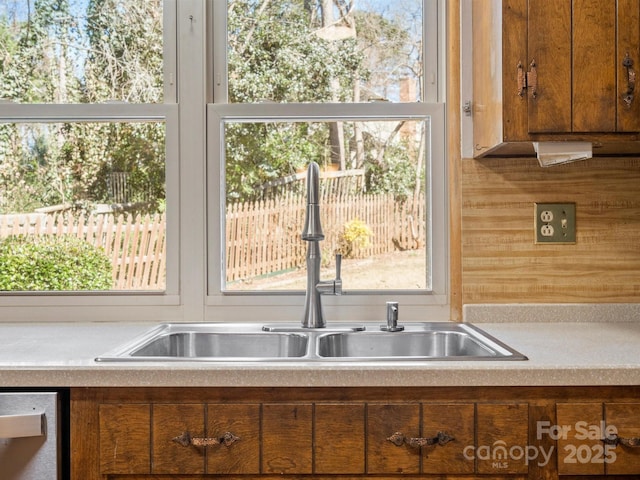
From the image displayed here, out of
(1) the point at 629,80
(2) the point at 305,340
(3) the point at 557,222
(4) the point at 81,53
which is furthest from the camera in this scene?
(4) the point at 81,53

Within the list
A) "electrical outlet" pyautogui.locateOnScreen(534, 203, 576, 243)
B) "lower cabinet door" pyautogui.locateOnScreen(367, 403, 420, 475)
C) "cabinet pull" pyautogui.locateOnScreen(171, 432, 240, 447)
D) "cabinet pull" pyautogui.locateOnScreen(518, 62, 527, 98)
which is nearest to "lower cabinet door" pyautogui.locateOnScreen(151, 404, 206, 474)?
"cabinet pull" pyautogui.locateOnScreen(171, 432, 240, 447)

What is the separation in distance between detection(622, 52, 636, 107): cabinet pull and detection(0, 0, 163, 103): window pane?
1367 millimetres

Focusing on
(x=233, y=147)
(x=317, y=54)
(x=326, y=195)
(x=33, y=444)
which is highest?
(x=317, y=54)

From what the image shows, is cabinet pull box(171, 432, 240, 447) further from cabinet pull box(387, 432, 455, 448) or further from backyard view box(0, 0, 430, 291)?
backyard view box(0, 0, 430, 291)

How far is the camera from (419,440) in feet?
4.04

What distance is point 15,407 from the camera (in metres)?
1.24

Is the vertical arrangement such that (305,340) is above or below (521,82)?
below

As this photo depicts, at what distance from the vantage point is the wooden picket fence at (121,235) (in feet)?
6.31

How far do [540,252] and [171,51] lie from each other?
1.34 m

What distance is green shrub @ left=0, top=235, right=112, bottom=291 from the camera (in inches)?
76.1

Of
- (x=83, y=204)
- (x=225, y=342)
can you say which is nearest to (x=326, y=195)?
(x=225, y=342)

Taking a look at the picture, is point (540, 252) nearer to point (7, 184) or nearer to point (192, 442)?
point (192, 442)

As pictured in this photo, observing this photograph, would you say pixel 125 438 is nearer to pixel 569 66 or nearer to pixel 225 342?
pixel 225 342

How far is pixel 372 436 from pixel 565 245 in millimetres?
964
